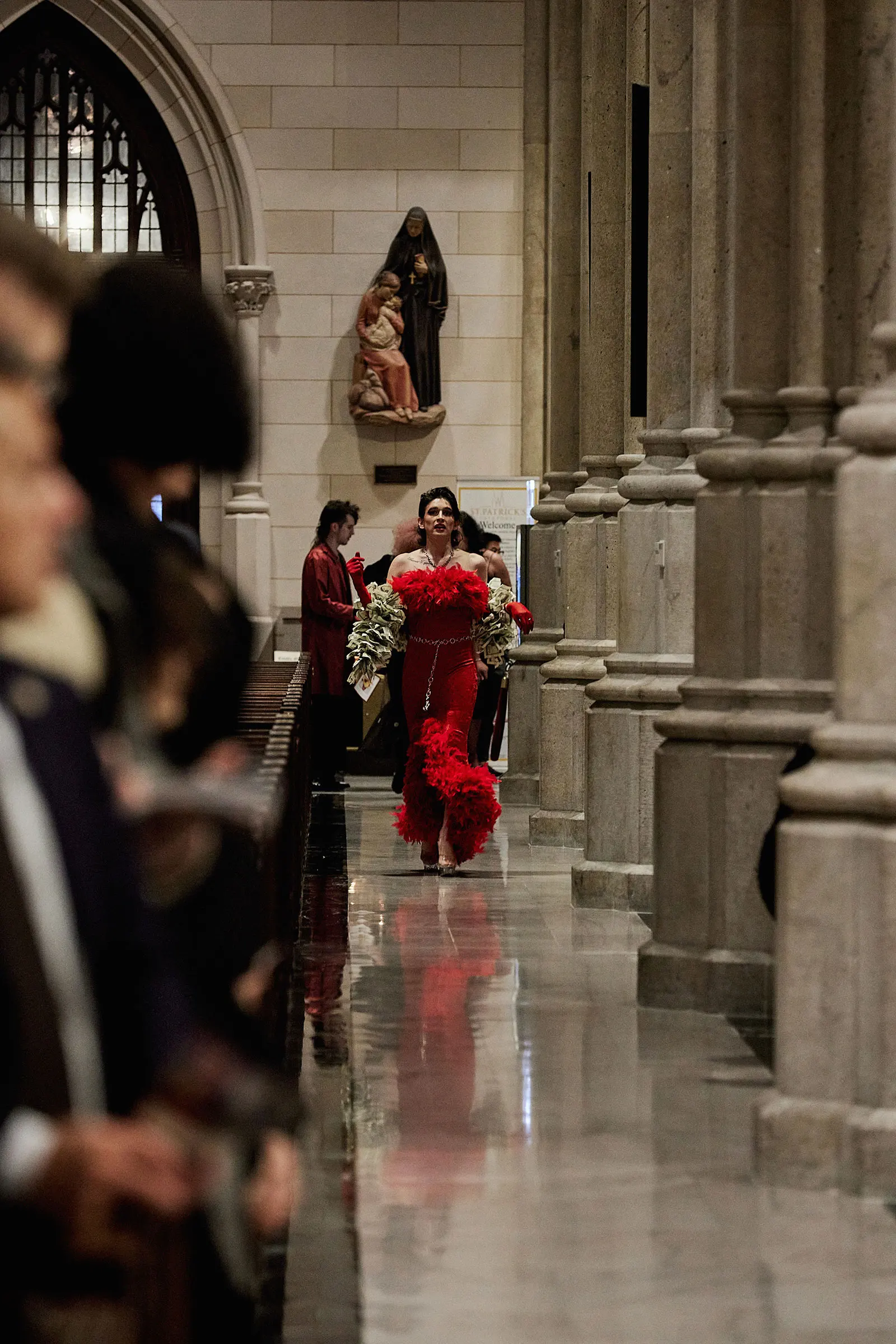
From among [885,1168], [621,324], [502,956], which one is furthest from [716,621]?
[621,324]

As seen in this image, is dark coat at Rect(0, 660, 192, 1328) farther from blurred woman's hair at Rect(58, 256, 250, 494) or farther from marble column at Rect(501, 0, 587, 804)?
marble column at Rect(501, 0, 587, 804)

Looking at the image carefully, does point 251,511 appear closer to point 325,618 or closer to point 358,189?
point 358,189

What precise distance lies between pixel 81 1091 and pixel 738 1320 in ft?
8.72

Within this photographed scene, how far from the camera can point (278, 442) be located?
17719 millimetres

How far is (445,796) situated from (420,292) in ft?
27.4

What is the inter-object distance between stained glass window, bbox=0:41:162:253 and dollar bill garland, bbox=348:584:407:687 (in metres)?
8.46

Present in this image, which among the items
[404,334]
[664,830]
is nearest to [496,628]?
[664,830]

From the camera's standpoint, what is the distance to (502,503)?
651 inches

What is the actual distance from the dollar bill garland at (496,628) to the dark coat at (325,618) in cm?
399

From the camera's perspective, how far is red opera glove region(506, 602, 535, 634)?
429 inches

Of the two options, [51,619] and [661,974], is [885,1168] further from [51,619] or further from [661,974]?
[51,619]

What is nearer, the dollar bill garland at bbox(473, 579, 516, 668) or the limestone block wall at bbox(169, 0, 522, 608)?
the dollar bill garland at bbox(473, 579, 516, 668)

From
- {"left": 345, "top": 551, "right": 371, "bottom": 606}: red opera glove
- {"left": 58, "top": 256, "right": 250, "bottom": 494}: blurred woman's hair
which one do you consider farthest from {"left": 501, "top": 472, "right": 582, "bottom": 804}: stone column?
{"left": 58, "top": 256, "right": 250, "bottom": 494}: blurred woman's hair

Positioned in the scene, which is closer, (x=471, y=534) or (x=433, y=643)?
(x=433, y=643)
